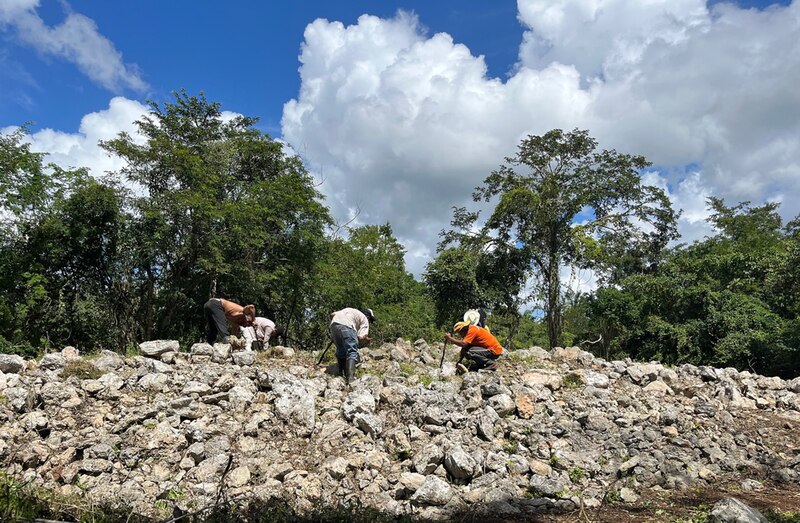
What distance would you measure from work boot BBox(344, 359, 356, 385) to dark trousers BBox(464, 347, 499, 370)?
1.95 meters

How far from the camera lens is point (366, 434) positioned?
5730mm

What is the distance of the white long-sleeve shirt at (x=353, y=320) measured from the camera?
746 cm

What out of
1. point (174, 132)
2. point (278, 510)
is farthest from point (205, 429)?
point (174, 132)

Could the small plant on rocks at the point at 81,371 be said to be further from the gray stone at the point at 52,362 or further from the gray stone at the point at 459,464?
the gray stone at the point at 459,464

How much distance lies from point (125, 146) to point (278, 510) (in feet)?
40.1

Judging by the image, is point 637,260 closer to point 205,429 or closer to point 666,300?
point 666,300

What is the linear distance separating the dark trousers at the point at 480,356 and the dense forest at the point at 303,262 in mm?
6579

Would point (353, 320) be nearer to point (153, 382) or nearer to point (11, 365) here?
point (153, 382)

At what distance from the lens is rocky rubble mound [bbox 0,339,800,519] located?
4602 mm

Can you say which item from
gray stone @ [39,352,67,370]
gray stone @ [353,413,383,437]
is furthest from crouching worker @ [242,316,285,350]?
gray stone @ [353,413,383,437]

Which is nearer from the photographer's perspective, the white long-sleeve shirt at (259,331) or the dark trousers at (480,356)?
the dark trousers at (480,356)

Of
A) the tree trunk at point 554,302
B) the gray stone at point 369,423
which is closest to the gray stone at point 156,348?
the gray stone at point 369,423

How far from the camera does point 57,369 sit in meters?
6.58

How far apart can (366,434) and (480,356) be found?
299 cm
